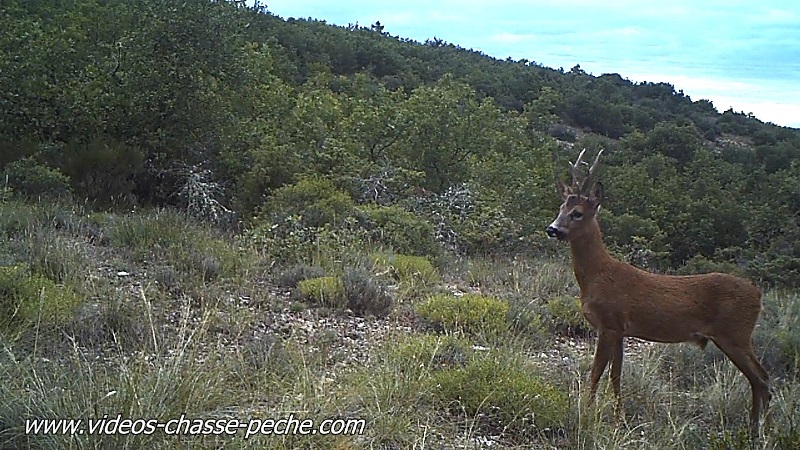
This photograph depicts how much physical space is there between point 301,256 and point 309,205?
2.50 metres

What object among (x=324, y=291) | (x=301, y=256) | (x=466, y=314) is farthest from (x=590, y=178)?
(x=301, y=256)

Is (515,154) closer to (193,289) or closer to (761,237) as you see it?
(761,237)

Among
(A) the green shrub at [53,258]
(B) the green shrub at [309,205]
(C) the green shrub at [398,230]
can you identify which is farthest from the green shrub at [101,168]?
(A) the green shrub at [53,258]

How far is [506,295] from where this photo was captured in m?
8.46

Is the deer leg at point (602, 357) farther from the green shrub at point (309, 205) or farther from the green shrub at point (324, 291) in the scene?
the green shrub at point (309, 205)

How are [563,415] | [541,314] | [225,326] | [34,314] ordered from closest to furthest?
[563,415] → [34,314] → [225,326] → [541,314]

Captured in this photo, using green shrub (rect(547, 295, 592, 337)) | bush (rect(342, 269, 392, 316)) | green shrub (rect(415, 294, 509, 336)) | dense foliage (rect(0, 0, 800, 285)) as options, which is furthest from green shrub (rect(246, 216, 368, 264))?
green shrub (rect(547, 295, 592, 337))

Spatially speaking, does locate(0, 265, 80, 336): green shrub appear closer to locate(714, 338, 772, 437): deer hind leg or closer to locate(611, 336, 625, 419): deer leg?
locate(611, 336, 625, 419): deer leg

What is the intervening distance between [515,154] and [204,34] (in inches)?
355

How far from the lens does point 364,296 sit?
24.5 feet

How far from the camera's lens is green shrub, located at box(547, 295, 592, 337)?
24.8 feet

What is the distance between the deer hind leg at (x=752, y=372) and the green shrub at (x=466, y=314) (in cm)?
189

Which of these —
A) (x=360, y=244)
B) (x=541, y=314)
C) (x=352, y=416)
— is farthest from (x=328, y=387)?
(x=360, y=244)

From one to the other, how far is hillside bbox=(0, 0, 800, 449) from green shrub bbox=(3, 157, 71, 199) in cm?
4
